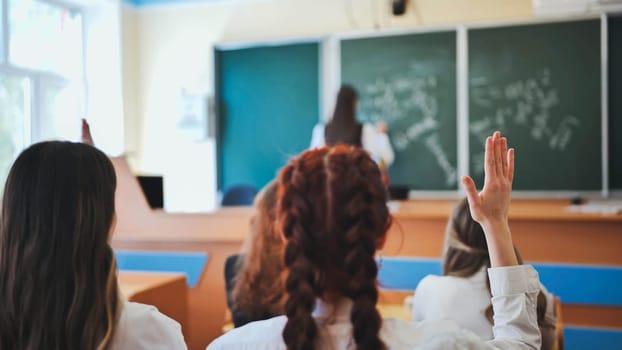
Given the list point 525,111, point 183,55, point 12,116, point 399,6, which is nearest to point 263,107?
point 183,55

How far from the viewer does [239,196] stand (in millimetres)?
4418

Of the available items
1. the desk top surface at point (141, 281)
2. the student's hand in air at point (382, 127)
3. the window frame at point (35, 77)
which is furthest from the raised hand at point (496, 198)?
the window frame at point (35, 77)

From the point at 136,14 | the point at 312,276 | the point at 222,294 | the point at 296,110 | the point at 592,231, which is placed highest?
the point at 136,14

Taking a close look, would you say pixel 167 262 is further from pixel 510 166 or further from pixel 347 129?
pixel 510 166

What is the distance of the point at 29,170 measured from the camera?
3.26 ft

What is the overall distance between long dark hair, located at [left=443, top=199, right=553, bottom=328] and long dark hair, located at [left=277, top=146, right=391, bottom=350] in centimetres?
81

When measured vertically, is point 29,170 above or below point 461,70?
below

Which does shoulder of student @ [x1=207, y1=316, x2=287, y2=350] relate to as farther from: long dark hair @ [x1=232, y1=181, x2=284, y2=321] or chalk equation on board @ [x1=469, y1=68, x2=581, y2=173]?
chalk equation on board @ [x1=469, y1=68, x2=581, y2=173]

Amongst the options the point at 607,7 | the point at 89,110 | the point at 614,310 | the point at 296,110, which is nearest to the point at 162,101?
the point at 89,110

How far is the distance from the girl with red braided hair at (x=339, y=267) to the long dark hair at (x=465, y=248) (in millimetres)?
666

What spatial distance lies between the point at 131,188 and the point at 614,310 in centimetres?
246

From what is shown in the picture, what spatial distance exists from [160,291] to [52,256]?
1426mm

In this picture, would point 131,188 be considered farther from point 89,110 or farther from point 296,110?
point 89,110

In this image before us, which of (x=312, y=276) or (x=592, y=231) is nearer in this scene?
(x=312, y=276)
